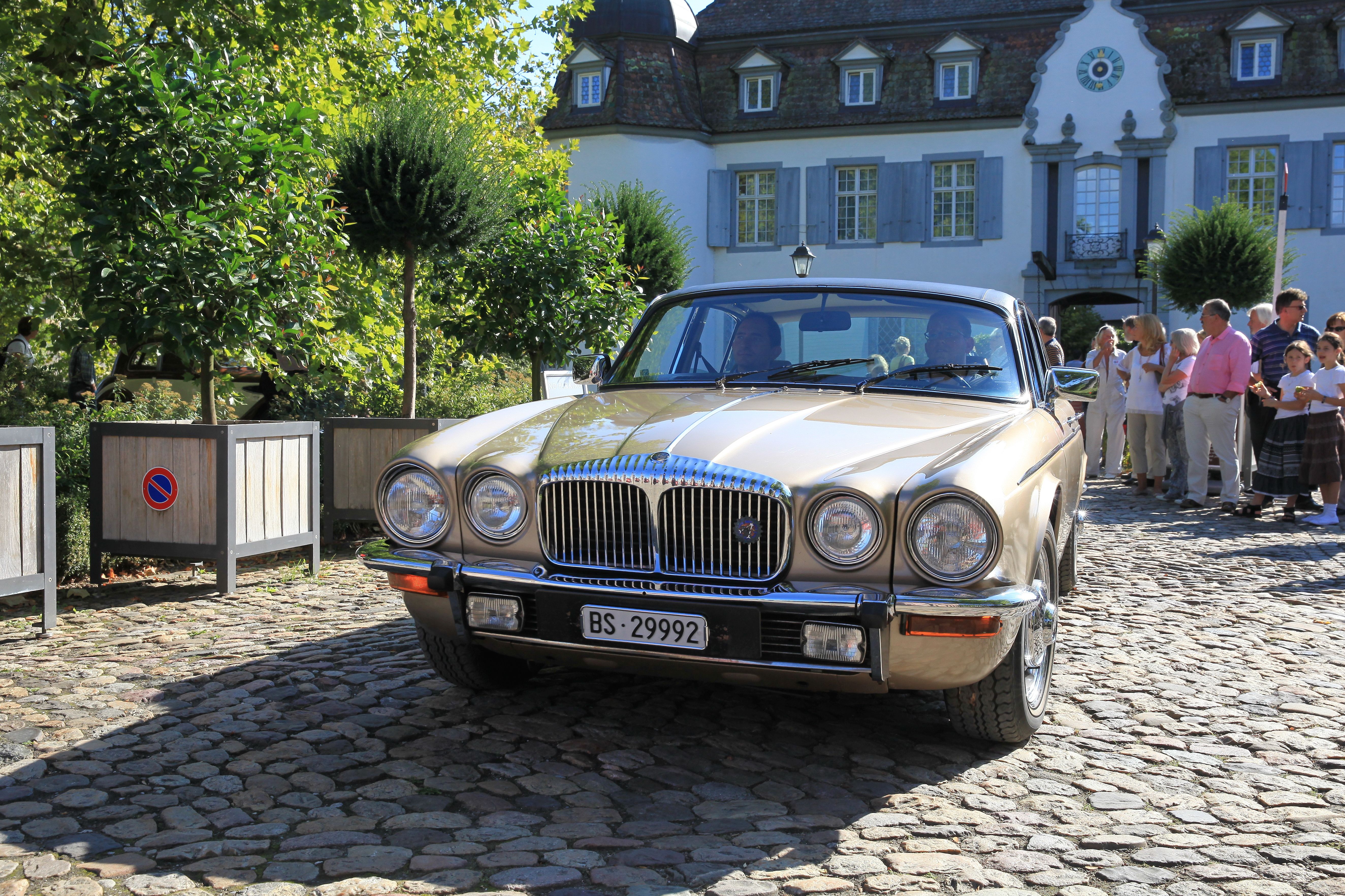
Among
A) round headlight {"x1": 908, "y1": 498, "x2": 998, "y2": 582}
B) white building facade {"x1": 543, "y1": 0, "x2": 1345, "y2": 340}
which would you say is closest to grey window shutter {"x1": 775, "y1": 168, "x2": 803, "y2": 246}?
white building facade {"x1": 543, "y1": 0, "x2": 1345, "y2": 340}

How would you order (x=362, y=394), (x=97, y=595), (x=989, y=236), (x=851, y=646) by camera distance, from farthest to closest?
(x=989, y=236) < (x=362, y=394) < (x=97, y=595) < (x=851, y=646)

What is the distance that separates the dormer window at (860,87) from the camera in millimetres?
31984

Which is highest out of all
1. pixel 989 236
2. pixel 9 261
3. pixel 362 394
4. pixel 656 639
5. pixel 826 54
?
pixel 826 54

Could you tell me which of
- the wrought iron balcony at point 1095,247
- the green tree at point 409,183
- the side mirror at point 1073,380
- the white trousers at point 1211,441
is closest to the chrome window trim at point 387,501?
the side mirror at point 1073,380

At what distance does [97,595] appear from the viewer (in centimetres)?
696

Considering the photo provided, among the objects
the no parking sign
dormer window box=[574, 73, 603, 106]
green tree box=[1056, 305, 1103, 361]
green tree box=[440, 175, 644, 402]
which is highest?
dormer window box=[574, 73, 603, 106]

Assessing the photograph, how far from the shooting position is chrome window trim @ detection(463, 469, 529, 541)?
4.04 meters

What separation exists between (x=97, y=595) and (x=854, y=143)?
27422 mm

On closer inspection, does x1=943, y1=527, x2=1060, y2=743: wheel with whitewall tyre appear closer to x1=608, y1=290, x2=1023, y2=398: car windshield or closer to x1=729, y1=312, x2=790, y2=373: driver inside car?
x1=608, y1=290, x2=1023, y2=398: car windshield

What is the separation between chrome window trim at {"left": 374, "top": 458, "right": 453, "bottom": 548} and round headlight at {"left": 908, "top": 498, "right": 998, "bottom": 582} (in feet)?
5.05

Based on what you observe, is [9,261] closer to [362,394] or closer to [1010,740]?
[362,394]

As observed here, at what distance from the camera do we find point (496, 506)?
4105 millimetres

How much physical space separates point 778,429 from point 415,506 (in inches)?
49.5

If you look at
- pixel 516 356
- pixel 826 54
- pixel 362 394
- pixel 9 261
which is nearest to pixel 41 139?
pixel 9 261
